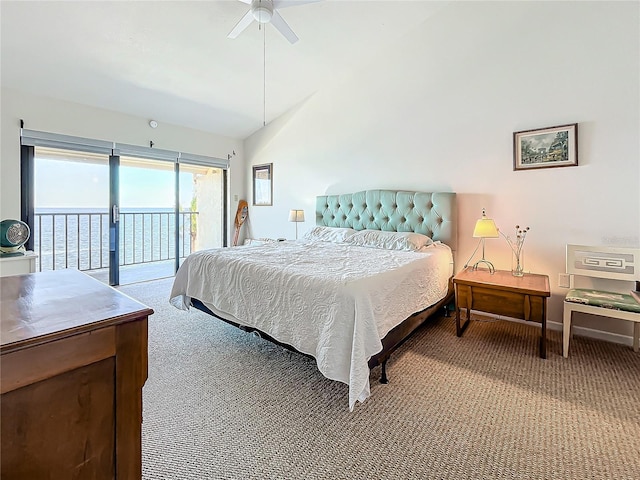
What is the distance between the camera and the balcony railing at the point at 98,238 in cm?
470

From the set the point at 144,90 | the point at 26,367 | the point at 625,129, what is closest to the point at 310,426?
the point at 26,367

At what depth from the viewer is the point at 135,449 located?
0.85m

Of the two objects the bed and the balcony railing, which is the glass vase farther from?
the balcony railing

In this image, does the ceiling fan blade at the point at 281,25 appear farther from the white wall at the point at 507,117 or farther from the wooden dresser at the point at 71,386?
the wooden dresser at the point at 71,386

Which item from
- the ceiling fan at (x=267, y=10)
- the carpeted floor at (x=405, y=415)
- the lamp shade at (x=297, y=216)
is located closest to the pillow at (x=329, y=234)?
the lamp shade at (x=297, y=216)

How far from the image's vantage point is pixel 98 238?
16.6 ft

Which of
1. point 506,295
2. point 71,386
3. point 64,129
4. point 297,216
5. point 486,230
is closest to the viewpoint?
point 71,386

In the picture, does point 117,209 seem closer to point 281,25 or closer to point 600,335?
point 281,25

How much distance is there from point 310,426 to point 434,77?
12.2 ft

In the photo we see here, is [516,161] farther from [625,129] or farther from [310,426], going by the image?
[310,426]

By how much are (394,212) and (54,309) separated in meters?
3.49

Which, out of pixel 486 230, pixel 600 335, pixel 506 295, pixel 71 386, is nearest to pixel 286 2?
pixel 486 230

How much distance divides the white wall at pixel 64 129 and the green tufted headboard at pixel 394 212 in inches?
98.8

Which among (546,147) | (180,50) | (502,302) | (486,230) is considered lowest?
(502,302)
